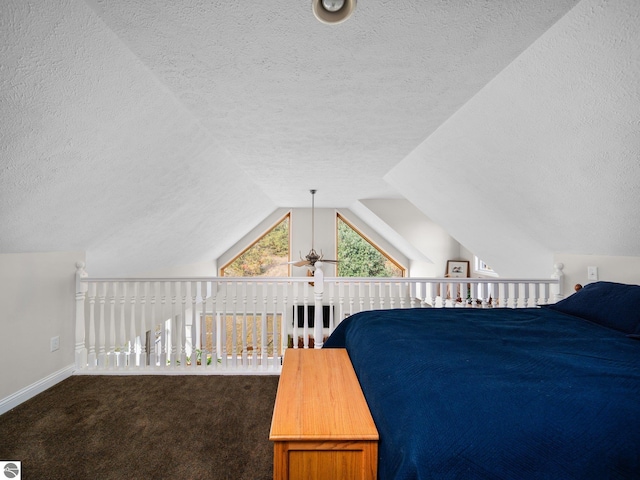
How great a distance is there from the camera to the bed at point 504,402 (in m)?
0.87

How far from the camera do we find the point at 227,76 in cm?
183

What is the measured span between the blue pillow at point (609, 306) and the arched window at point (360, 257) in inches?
226

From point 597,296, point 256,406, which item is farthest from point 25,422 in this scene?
point 597,296

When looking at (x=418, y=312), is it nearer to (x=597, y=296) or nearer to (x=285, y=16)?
(x=597, y=296)

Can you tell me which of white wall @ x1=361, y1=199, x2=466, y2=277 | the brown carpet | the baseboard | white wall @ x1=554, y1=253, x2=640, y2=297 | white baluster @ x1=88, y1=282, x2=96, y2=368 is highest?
white wall @ x1=361, y1=199, x2=466, y2=277

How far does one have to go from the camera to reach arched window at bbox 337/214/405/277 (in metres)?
8.01

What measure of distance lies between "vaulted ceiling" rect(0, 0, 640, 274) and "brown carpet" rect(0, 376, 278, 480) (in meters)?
1.27

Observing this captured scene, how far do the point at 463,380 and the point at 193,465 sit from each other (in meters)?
1.58

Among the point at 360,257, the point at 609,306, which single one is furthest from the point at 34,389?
the point at 360,257

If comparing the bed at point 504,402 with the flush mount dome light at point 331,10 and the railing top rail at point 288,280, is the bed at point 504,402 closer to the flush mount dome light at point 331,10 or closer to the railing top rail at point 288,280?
the flush mount dome light at point 331,10

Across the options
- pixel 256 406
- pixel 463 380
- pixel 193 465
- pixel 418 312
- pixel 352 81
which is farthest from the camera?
pixel 256 406

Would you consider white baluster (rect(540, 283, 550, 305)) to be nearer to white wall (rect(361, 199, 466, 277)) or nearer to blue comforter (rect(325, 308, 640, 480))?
blue comforter (rect(325, 308, 640, 480))

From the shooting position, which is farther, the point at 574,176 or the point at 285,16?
the point at 574,176

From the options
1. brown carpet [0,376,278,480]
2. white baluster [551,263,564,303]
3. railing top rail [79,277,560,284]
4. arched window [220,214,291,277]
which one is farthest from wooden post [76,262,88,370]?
arched window [220,214,291,277]
